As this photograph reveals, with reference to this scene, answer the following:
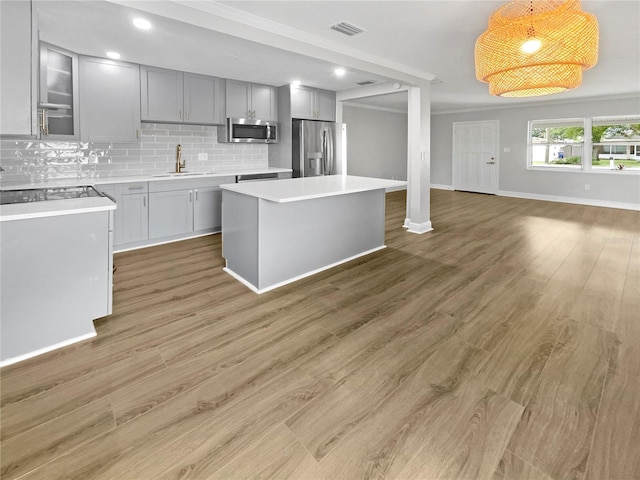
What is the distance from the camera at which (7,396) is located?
5.97 feet

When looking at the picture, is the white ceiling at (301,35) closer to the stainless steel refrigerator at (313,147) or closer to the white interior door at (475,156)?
the stainless steel refrigerator at (313,147)

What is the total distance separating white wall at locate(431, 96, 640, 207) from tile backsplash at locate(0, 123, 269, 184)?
6.07 m

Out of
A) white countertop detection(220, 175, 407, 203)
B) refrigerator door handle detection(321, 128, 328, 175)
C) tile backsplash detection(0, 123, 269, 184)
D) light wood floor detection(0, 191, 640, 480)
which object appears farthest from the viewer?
refrigerator door handle detection(321, 128, 328, 175)

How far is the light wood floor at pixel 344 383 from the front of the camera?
1457 mm

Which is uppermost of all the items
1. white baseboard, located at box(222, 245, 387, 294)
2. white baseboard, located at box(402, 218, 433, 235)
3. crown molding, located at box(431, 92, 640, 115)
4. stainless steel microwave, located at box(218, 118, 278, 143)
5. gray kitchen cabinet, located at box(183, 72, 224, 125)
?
crown molding, located at box(431, 92, 640, 115)

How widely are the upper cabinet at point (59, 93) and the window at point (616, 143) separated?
9.31m

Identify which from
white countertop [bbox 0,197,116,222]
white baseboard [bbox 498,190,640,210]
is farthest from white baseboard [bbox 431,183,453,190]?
white countertop [bbox 0,197,116,222]

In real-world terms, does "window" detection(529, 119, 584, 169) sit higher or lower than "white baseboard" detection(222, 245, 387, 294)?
higher

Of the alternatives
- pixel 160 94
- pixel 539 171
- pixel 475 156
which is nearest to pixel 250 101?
pixel 160 94

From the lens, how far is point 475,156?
9633mm

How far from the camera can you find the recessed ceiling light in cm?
300

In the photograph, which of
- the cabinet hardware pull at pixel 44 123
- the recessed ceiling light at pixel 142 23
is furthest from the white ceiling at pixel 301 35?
the cabinet hardware pull at pixel 44 123

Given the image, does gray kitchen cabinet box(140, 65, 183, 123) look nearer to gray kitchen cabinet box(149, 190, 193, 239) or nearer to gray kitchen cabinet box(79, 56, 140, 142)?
gray kitchen cabinet box(79, 56, 140, 142)

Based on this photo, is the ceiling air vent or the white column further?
the white column
